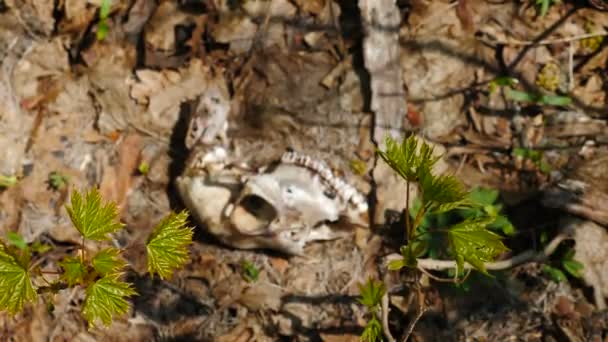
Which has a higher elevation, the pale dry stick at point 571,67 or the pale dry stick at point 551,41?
the pale dry stick at point 551,41

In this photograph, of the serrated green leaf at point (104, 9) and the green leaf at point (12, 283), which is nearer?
the green leaf at point (12, 283)

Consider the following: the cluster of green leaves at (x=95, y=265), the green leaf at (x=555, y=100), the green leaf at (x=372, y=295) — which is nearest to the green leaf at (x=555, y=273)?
the green leaf at (x=555, y=100)

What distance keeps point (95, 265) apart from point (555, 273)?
102 inches

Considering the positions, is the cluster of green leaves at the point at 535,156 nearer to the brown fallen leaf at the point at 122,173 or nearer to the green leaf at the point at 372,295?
the green leaf at the point at 372,295

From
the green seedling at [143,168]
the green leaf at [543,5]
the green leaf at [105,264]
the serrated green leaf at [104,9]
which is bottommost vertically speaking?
the green seedling at [143,168]

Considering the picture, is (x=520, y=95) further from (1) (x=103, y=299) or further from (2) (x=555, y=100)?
(1) (x=103, y=299)

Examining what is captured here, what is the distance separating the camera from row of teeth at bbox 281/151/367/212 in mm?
3527

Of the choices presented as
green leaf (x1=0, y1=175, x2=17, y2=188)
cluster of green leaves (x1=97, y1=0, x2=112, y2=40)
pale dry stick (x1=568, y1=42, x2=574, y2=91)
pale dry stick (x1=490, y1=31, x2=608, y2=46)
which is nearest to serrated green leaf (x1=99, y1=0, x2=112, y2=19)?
cluster of green leaves (x1=97, y1=0, x2=112, y2=40)

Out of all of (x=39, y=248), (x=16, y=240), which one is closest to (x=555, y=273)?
(x=39, y=248)

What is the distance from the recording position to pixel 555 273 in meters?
3.25

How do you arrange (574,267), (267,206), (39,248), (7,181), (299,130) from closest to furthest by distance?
(574,267), (267,206), (39,248), (7,181), (299,130)

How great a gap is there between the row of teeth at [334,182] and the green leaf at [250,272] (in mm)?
699

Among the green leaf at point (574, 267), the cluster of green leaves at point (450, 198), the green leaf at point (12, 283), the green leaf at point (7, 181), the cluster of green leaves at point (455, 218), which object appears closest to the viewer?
the green leaf at point (12, 283)

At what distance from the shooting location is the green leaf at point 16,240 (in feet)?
11.3
